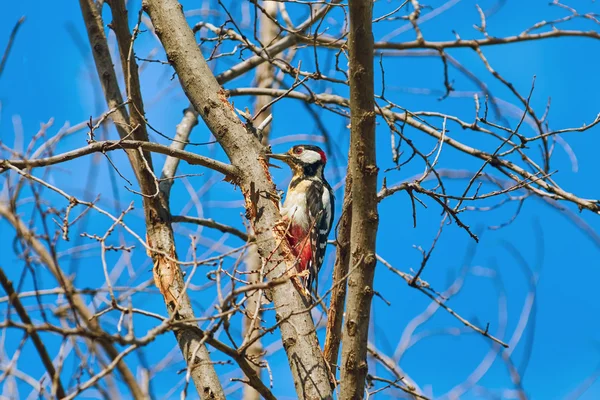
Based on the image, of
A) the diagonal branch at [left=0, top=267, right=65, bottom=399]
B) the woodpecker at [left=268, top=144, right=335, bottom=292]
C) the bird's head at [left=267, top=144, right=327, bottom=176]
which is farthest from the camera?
the bird's head at [left=267, top=144, right=327, bottom=176]

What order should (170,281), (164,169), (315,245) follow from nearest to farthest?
1. (170,281)
2. (164,169)
3. (315,245)

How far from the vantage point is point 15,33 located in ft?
7.96

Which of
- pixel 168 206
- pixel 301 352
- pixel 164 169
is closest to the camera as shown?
pixel 301 352

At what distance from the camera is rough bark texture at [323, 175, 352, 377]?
3.25 meters

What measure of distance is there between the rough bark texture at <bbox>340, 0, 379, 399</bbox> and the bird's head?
281 centimetres

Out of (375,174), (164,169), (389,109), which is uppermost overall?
(389,109)

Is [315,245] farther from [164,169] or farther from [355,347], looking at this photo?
[355,347]

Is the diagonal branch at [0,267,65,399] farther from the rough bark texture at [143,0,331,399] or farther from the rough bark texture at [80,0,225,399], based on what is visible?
the rough bark texture at [80,0,225,399]

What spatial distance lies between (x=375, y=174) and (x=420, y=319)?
2101 millimetres

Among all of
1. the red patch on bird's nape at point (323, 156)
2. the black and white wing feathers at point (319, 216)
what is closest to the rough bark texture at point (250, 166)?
the black and white wing feathers at point (319, 216)

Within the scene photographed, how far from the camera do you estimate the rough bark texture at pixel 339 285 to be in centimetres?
325

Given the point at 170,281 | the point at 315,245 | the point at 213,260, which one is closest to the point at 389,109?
the point at 315,245

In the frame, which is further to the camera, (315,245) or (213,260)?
(315,245)

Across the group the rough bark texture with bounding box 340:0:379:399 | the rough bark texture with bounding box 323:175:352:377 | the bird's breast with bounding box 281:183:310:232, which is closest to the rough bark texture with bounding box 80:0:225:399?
the rough bark texture with bounding box 323:175:352:377
